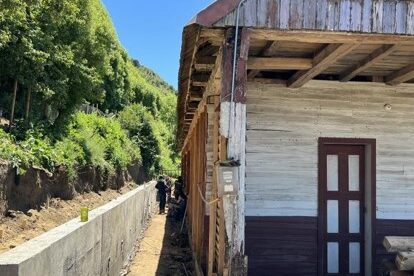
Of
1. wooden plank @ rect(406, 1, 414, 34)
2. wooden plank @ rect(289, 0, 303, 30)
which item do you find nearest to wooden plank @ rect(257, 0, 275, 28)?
wooden plank @ rect(289, 0, 303, 30)

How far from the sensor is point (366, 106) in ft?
25.4

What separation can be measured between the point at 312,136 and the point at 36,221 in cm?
822

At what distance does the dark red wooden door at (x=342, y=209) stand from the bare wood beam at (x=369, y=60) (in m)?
1.15

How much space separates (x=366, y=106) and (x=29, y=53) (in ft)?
40.1

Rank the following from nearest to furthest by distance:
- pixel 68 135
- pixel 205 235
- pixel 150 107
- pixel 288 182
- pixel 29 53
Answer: pixel 288 182, pixel 205 235, pixel 29 53, pixel 68 135, pixel 150 107

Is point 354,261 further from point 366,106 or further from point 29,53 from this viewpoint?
point 29,53

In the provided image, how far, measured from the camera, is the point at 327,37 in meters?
5.13

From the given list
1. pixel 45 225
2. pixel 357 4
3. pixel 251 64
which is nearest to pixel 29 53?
pixel 45 225

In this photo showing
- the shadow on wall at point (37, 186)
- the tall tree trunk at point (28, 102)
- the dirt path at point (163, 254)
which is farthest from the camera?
the tall tree trunk at point (28, 102)

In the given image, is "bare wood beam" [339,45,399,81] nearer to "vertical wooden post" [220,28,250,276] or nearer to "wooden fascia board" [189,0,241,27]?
"vertical wooden post" [220,28,250,276]

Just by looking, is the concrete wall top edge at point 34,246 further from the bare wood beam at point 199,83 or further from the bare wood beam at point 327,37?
the bare wood beam at point 199,83

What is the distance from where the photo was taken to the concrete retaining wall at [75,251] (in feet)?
11.3

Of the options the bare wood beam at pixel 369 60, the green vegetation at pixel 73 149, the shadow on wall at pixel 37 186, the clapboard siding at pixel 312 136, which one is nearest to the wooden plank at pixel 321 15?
the bare wood beam at pixel 369 60

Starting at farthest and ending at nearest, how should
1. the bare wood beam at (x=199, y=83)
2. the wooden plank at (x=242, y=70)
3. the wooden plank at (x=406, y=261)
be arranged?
the bare wood beam at (x=199, y=83), the wooden plank at (x=406, y=261), the wooden plank at (x=242, y=70)
